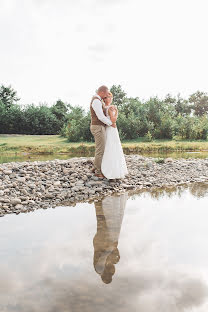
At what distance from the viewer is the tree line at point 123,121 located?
844 inches

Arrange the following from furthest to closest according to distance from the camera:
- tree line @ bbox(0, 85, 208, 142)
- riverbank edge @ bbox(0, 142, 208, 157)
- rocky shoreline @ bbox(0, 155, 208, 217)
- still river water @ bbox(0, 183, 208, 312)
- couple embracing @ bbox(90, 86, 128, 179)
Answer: tree line @ bbox(0, 85, 208, 142) → riverbank edge @ bbox(0, 142, 208, 157) → couple embracing @ bbox(90, 86, 128, 179) → rocky shoreline @ bbox(0, 155, 208, 217) → still river water @ bbox(0, 183, 208, 312)

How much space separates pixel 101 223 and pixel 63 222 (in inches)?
22.0

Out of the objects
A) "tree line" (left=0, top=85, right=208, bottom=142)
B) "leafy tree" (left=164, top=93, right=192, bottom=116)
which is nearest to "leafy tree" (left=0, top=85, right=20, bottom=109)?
"tree line" (left=0, top=85, right=208, bottom=142)

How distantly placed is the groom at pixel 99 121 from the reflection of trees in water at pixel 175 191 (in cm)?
119

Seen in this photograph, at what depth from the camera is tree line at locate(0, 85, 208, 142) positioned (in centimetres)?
2144

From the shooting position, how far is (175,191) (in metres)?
6.89

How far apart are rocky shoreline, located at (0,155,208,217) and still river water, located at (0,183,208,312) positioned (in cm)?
64

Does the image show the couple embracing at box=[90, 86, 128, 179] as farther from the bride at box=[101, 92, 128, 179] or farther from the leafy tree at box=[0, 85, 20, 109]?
the leafy tree at box=[0, 85, 20, 109]

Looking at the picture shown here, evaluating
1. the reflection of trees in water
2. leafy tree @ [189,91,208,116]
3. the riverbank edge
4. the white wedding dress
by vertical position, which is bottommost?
the reflection of trees in water

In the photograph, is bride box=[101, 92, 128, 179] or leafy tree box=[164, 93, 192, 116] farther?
leafy tree box=[164, 93, 192, 116]

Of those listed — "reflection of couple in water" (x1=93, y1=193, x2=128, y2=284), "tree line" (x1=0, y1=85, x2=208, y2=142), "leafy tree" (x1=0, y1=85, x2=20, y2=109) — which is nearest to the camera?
"reflection of couple in water" (x1=93, y1=193, x2=128, y2=284)

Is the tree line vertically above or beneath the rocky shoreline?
above

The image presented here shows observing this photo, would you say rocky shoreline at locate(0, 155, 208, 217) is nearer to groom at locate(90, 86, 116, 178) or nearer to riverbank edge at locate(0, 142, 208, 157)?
groom at locate(90, 86, 116, 178)

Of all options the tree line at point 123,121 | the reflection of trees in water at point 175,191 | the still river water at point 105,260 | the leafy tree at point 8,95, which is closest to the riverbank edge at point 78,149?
the tree line at point 123,121
